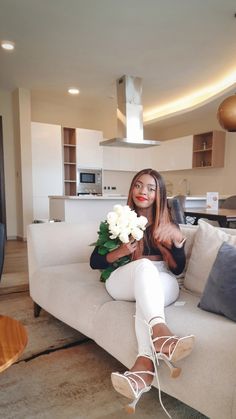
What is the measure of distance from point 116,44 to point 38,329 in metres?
3.20

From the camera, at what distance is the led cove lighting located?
14.6 ft

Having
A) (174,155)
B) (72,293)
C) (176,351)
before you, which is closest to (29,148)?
(174,155)

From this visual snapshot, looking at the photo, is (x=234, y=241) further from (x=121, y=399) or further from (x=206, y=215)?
(x=206, y=215)

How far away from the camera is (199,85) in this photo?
186 inches

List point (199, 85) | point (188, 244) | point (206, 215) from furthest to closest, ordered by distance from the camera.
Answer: point (199, 85), point (206, 215), point (188, 244)

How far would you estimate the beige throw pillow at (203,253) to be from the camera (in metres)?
1.57

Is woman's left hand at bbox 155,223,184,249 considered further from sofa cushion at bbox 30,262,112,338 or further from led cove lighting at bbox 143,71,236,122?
led cove lighting at bbox 143,71,236,122

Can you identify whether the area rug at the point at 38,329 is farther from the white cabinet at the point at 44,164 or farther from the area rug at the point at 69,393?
the white cabinet at the point at 44,164

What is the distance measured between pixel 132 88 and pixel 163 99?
126 cm

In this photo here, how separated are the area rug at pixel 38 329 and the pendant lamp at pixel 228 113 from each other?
235 cm

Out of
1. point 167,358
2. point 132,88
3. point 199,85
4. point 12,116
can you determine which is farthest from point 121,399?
point 12,116

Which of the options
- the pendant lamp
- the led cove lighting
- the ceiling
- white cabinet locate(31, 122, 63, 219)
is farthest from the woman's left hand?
white cabinet locate(31, 122, 63, 219)

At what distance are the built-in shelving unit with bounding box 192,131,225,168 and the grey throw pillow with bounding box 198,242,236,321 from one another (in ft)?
13.7

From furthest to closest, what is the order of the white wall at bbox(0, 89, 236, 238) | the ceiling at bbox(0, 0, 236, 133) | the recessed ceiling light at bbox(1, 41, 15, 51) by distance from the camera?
the white wall at bbox(0, 89, 236, 238), the recessed ceiling light at bbox(1, 41, 15, 51), the ceiling at bbox(0, 0, 236, 133)
